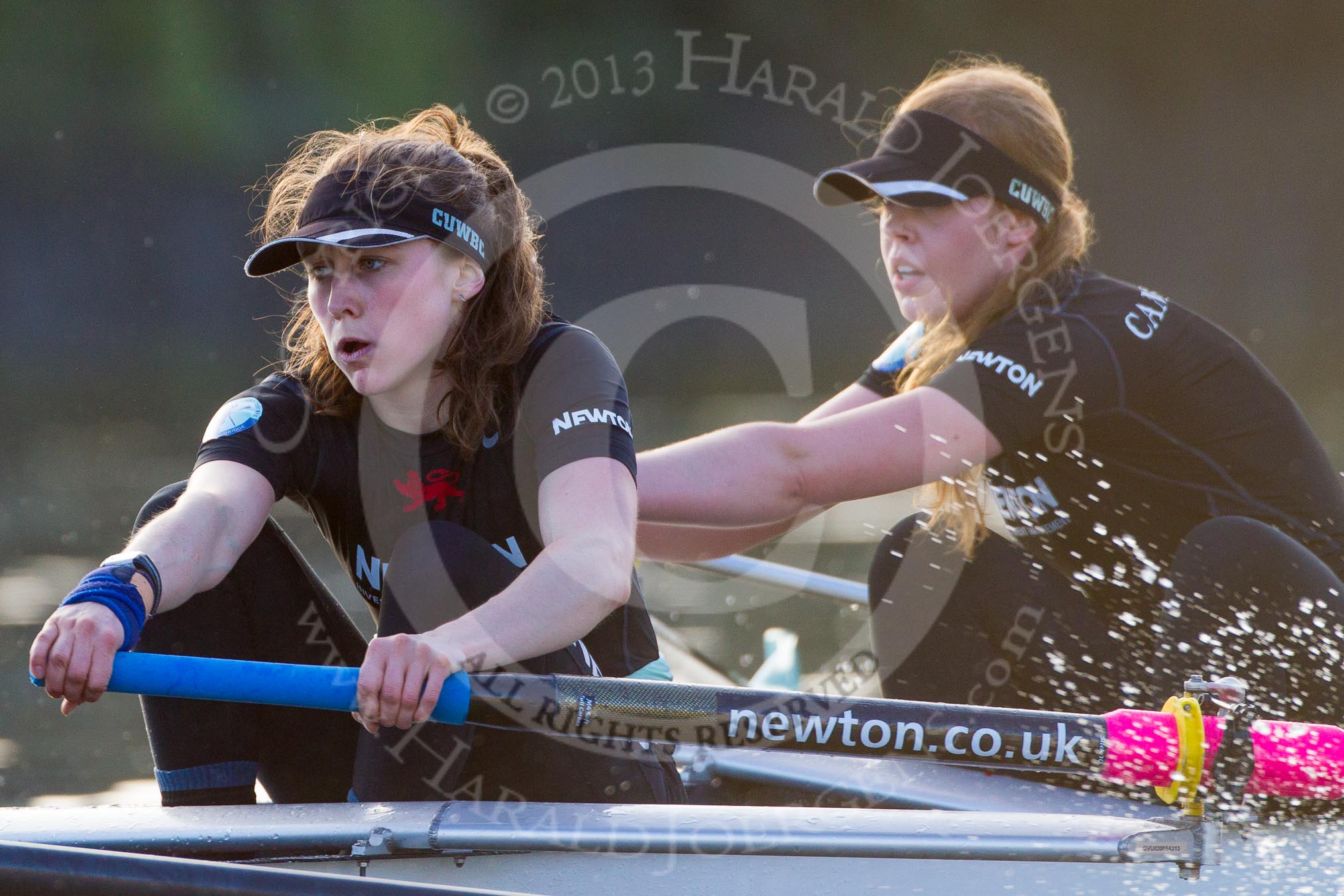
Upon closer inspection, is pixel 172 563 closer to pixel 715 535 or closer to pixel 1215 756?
pixel 715 535

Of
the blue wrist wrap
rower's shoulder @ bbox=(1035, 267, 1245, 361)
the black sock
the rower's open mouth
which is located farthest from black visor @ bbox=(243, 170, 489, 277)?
rower's shoulder @ bbox=(1035, 267, 1245, 361)

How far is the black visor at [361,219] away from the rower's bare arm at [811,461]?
52cm

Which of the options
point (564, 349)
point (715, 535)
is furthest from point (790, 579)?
point (564, 349)

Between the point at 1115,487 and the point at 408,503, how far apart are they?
1084 millimetres

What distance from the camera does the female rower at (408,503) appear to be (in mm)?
1729

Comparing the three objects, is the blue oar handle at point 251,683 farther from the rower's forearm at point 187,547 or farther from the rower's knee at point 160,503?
the rower's knee at point 160,503

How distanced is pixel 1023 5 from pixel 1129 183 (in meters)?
2.41

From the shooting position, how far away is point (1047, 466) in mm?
2207

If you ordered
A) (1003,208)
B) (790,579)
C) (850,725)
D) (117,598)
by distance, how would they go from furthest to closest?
(790,579), (1003,208), (850,725), (117,598)

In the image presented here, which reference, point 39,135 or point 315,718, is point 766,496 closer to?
point 315,718

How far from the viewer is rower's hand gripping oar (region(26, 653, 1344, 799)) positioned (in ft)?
5.34

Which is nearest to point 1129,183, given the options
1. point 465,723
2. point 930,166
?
point 930,166

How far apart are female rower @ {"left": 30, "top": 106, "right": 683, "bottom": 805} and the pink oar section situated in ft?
1.91

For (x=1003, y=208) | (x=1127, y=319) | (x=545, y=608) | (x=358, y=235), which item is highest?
(x=1003, y=208)
